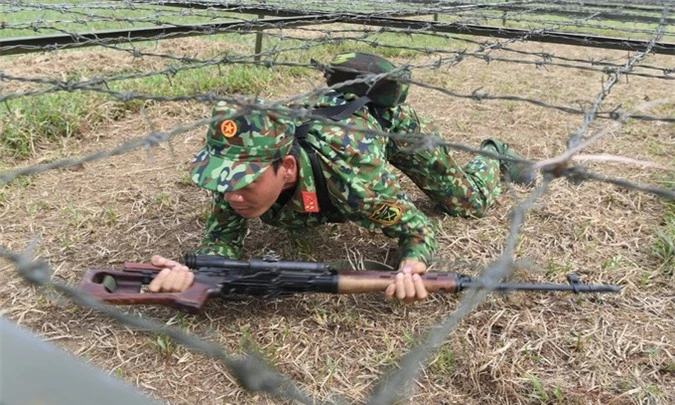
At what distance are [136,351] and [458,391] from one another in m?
1.01

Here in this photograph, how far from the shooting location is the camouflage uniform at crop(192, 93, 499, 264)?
1847 mm

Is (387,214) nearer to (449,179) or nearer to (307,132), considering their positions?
(307,132)

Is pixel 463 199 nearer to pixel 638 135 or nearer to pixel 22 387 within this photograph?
pixel 638 135

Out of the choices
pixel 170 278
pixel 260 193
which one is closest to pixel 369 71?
pixel 260 193

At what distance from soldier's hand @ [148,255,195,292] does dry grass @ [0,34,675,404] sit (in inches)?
7.6

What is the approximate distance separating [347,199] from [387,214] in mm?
160

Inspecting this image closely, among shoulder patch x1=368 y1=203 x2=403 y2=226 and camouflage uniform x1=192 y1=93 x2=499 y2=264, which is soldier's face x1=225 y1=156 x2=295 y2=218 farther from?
shoulder patch x1=368 y1=203 x2=403 y2=226

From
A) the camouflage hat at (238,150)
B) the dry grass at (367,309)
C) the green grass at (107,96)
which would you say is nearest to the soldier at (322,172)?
the camouflage hat at (238,150)

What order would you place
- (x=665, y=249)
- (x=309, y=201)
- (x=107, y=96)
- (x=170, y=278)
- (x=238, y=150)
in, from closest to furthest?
(x=238, y=150) < (x=170, y=278) < (x=309, y=201) < (x=665, y=249) < (x=107, y=96)

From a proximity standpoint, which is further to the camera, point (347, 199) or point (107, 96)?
point (107, 96)

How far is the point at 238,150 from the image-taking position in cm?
185

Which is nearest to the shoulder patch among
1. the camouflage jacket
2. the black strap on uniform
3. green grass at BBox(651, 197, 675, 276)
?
the camouflage jacket

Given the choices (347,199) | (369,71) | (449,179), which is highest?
(369,71)

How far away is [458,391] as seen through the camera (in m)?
1.91
